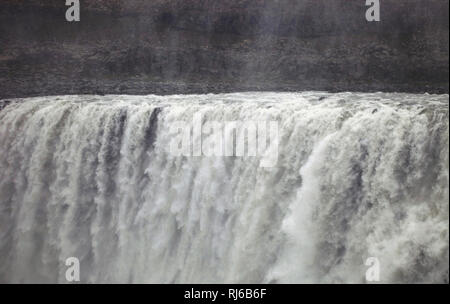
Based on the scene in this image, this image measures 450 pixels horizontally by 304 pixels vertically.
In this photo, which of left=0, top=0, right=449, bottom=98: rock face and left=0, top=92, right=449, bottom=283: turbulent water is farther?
left=0, top=0, right=449, bottom=98: rock face

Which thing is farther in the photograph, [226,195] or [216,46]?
[216,46]

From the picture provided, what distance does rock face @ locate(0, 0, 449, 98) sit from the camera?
15.1m

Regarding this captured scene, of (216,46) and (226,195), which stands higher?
(216,46)

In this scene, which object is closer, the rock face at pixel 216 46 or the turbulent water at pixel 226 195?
the turbulent water at pixel 226 195

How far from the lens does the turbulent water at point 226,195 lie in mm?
7844

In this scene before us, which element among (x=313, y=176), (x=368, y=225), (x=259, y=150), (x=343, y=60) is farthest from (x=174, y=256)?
(x=343, y=60)

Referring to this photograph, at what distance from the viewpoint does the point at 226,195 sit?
33.2 feet

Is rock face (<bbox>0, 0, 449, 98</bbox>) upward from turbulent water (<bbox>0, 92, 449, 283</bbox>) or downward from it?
upward

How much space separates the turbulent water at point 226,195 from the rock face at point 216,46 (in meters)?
4.54

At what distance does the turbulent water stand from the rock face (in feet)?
14.9

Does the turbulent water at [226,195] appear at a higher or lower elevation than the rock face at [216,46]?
lower

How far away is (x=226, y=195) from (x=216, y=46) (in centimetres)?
930

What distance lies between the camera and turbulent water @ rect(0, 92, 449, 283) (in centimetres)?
784
